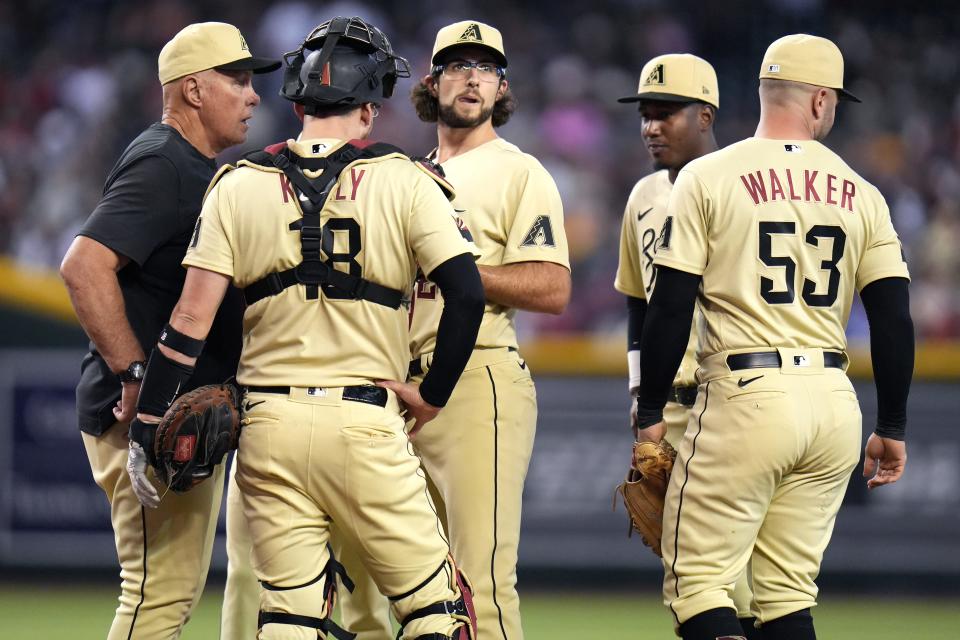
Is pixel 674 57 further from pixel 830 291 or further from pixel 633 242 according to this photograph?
pixel 830 291

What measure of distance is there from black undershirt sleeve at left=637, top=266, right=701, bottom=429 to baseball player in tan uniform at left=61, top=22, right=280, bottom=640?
146 centimetres

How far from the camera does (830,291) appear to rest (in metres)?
4.46

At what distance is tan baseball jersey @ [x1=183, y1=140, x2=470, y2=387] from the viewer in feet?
13.2

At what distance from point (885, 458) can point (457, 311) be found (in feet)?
5.74

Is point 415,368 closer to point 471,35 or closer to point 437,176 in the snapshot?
point 437,176

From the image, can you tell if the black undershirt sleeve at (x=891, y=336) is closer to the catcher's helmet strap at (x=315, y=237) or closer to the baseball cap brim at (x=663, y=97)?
the baseball cap brim at (x=663, y=97)

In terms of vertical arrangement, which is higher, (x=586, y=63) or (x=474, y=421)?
(x=586, y=63)

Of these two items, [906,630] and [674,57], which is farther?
[906,630]

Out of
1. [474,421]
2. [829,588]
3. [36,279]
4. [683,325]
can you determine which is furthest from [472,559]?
[36,279]

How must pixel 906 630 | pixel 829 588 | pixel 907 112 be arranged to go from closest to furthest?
pixel 906 630 < pixel 829 588 < pixel 907 112

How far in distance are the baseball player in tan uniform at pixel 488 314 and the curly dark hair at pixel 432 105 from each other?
3 centimetres

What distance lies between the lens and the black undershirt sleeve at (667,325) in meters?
4.46

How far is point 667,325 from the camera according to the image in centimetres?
446

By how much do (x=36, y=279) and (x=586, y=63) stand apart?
23.0 ft
